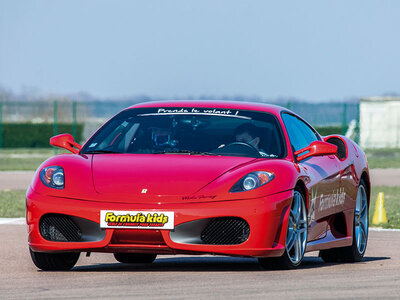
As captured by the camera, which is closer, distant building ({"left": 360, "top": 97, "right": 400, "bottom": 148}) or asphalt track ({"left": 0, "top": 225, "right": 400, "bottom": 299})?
asphalt track ({"left": 0, "top": 225, "right": 400, "bottom": 299})

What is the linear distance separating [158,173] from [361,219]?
2923 mm

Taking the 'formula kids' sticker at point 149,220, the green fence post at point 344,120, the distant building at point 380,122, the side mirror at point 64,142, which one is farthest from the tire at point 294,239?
the distant building at point 380,122

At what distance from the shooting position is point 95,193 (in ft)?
27.7

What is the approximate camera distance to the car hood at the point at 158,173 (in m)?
8.41

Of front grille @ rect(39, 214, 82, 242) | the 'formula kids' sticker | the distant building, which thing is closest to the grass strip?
front grille @ rect(39, 214, 82, 242)

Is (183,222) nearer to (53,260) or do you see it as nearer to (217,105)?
(53,260)

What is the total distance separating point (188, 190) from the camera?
27.5 ft

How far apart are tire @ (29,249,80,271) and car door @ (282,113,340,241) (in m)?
1.98

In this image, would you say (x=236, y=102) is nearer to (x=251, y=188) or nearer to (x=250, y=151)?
(x=250, y=151)

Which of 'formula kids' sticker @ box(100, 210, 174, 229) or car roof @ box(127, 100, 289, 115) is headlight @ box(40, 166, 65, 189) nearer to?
'formula kids' sticker @ box(100, 210, 174, 229)

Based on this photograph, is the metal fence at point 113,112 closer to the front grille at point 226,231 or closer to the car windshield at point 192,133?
the car windshield at point 192,133

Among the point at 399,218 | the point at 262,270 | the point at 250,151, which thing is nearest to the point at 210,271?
the point at 262,270

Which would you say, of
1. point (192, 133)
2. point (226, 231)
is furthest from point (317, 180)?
point (226, 231)

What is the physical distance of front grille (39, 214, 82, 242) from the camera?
8.51 meters
